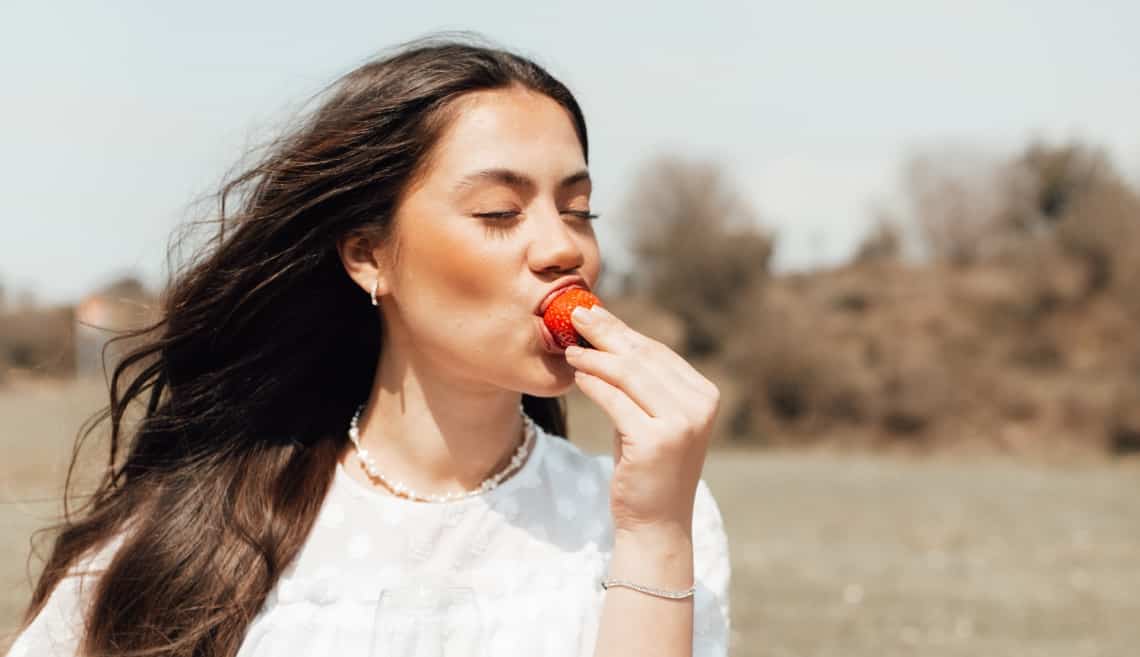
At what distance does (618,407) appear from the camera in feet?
8.59

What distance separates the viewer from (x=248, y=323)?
349 centimetres

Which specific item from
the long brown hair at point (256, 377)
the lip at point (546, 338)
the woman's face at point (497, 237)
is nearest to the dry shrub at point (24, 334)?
the long brown hair at point (256, 377)

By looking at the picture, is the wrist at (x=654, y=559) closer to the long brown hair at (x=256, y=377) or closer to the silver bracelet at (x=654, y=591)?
the silver bracelet at (x=654, y=591)

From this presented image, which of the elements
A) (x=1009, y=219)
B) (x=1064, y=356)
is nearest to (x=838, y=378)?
(x=1064, y=356)

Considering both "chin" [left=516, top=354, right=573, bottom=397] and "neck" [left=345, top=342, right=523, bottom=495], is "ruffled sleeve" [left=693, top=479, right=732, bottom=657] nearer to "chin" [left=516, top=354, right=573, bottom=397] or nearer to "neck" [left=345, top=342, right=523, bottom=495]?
"chin" [left=516, top=354, right=573, bottom=397]

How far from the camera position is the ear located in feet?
10.5

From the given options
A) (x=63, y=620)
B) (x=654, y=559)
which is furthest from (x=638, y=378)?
(x=63, y=620)

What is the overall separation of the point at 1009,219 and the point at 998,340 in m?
10.8

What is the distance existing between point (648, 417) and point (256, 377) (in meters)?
1.45

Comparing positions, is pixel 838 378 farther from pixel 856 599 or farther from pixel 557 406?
pixel 557 406

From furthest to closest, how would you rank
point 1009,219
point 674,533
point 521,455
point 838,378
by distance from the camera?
1. point 1009,219
2. point 838,378
3. point 521,455
4. point 674,533

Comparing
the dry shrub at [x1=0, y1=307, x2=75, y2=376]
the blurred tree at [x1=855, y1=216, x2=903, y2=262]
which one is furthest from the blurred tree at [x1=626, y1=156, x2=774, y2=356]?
the dry shrub at [x1=0, y1=307, x2=75, y2=376]

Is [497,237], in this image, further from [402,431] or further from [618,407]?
[402,431]

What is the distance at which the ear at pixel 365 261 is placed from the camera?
3.20m
